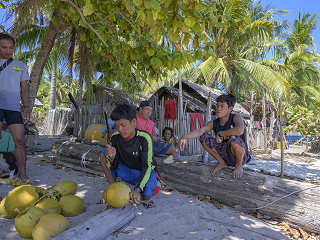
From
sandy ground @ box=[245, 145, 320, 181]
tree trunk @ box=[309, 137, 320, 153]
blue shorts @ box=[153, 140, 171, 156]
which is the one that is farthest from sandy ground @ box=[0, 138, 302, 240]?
tree trunk @ box=[309, 137, 320, 153]

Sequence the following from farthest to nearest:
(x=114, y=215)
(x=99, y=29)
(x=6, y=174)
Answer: (x=99, y=29)
(x=6, y=174)
(x=114, y=215)

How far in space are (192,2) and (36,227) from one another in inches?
87.7

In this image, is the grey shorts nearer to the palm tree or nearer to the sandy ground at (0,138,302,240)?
the sandy ground at (0,138,302,240)

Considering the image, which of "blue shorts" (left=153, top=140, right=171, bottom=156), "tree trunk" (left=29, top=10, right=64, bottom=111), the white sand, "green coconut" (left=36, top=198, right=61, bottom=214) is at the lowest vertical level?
the white sand

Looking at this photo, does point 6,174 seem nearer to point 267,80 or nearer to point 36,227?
point 36,227

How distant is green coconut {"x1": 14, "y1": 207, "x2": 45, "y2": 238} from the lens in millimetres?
1714

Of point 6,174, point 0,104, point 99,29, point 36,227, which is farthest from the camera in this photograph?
point 99,29

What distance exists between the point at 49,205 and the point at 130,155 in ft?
3.01

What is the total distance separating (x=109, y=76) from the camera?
5.09 meters

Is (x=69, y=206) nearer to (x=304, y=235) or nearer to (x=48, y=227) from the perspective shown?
(x=48, y=227)

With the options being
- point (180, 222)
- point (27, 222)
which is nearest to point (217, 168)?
point (180, 222)

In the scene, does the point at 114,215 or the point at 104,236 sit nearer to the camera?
the point at 104,236

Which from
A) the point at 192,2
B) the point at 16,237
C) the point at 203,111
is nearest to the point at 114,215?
the point at 16,237

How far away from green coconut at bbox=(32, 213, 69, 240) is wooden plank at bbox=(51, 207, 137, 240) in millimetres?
111
